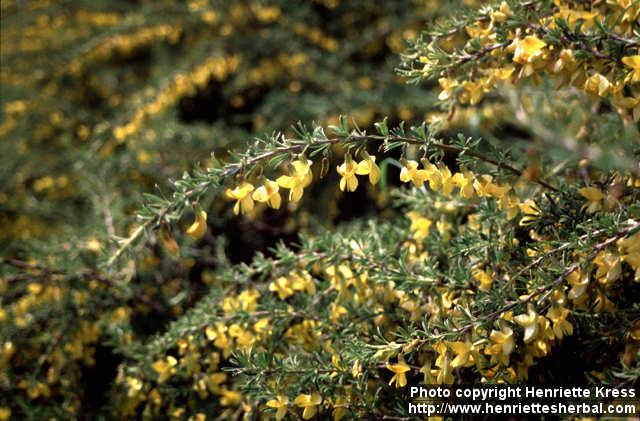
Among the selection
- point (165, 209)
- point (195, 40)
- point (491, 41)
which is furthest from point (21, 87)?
point (491, 41)

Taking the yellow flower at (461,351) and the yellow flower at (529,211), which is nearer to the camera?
the yellow flower at (461,351)

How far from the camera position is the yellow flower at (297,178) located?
0.73 m

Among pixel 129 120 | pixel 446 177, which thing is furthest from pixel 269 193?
pixel 129 120

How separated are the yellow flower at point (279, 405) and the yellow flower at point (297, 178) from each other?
29cm

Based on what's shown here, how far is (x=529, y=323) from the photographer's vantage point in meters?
0.67

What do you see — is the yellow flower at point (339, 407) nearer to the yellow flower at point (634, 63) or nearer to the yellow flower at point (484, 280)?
the yellow flower at point (484, 280)

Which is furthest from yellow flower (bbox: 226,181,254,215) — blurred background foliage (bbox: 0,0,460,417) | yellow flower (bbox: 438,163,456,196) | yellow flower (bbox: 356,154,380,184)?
blurred background foliage (bbox: 0,0,460,417)

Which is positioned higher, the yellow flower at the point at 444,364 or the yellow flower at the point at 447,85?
the yellow flower at the point at 447,85

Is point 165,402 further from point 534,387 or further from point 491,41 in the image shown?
point 491,41

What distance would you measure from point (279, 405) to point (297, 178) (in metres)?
0.33

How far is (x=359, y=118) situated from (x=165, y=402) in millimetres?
1330

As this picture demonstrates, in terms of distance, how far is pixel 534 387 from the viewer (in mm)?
811

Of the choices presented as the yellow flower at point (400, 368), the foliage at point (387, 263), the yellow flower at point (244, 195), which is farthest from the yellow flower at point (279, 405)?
the yellow flower at point (244, 195)

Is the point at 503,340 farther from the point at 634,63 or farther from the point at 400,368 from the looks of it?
the point at 634,63
